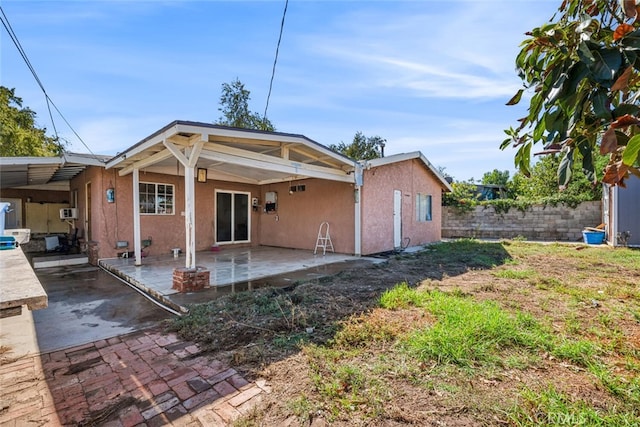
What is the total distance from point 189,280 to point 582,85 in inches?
205

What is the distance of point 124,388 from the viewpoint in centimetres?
240

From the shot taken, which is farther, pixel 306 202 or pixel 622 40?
pixel 306 202

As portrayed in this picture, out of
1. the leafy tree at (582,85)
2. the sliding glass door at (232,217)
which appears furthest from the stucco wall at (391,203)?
the leafy tree at (582,85)

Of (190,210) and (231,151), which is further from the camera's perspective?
(231,151)

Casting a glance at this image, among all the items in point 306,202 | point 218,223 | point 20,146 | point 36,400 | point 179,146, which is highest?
point 20,146

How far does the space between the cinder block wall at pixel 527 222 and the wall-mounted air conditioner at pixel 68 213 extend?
16.6m

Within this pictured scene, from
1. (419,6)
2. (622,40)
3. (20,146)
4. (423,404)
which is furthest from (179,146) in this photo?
(20,146)

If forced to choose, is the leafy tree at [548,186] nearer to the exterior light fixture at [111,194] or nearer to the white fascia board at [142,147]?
the white fascia board at [142,147]

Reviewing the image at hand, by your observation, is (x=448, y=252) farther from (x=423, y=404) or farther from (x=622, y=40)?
(x=622, y=40)

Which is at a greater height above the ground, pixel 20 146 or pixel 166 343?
pixel 20 146

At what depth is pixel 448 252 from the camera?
9.33 metres

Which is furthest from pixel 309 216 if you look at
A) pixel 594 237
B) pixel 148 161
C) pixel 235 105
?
pixel 235 105

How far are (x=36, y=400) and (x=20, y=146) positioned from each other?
17828 millimetres

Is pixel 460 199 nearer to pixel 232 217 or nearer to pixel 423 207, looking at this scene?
pixel 423 207
